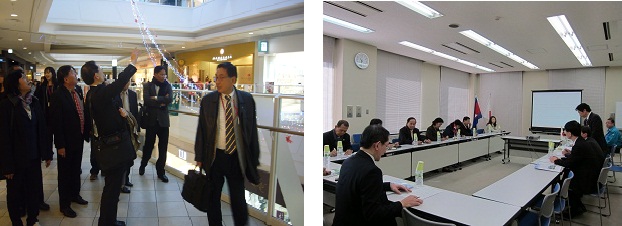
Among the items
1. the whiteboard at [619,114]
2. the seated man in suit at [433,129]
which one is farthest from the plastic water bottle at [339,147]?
the whiteboard at [619,114]

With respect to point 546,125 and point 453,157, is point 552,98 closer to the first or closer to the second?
point 546,125

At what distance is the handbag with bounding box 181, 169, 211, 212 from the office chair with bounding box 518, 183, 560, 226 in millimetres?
2528

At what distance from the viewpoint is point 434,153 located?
5668 millimetres

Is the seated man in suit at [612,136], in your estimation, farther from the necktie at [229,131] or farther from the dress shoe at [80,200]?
the dress shoe at [80,200]

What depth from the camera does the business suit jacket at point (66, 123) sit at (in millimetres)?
863

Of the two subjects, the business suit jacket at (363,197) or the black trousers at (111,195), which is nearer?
the black trousers at (111,195)

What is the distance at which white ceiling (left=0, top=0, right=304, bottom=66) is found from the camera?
82cm

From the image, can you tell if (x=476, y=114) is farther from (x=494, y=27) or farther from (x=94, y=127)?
(x=94, y=127)

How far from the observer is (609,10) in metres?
3.92

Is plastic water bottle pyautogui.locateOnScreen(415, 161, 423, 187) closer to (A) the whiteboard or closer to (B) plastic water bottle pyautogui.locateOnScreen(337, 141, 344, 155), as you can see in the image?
(B) plastic water bottle pyautogui.locateOnScreen(337, 141, 344, 155)

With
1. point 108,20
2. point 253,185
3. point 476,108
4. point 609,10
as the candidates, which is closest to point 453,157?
point 476,108

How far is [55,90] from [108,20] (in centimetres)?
24

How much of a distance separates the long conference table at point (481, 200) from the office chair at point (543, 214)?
100 mm

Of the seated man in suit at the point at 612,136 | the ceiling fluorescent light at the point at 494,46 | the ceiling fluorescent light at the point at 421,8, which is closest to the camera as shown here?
the ceiling fluorescent light at the point at 421,8
